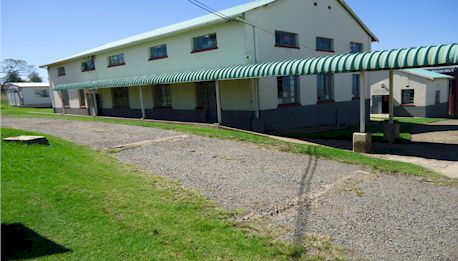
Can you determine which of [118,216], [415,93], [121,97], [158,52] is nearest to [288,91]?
[158,52]

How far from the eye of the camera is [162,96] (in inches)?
873

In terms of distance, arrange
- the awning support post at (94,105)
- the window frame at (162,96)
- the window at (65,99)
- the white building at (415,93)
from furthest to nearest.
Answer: the window at (65,99) → the white building at (415,93) → the awning support post at (94,105) → the window frame at (162,96)

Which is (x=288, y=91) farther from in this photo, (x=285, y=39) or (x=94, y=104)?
(x=94, y=104)

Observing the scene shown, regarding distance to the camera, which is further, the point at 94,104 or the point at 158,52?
the point at 94,104

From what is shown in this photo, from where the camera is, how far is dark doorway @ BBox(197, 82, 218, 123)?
18.8 meters

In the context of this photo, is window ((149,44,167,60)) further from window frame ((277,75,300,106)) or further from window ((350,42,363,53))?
window ((350,42,363,53))

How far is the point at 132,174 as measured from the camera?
7.91 m

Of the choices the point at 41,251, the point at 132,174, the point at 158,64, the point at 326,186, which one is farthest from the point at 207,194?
the point at 158,64

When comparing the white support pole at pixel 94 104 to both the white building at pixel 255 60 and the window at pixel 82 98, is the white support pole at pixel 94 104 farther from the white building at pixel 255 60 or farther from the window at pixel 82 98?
the white building at pixel 255 60

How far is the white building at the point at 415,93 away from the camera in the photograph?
91.6 feet

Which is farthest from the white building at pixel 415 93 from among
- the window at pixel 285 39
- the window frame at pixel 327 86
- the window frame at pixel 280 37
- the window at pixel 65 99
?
the window at pixel 65 99

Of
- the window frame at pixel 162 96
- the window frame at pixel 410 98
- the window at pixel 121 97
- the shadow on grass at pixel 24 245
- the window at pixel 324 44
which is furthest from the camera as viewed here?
the window frame at pixel 410 98

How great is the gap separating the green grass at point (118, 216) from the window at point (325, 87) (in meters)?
14.8

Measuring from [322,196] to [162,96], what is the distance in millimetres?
16918
